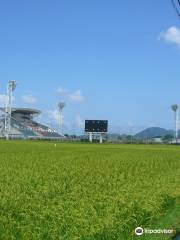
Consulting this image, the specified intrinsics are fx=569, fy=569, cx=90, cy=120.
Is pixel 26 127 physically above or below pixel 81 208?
above

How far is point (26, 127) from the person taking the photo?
179 m

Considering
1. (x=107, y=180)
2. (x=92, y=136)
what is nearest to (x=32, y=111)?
(x=92, y=136)

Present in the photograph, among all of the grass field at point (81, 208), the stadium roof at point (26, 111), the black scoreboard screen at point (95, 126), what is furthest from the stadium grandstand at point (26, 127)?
the grass field at point (81, 208)

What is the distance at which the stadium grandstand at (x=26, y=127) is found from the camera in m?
171

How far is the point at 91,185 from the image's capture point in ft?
56.0

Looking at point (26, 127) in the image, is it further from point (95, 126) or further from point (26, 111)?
point (95, 126)

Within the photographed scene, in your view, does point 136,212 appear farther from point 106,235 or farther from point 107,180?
point 107,180

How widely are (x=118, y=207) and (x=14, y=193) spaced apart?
3.01m
